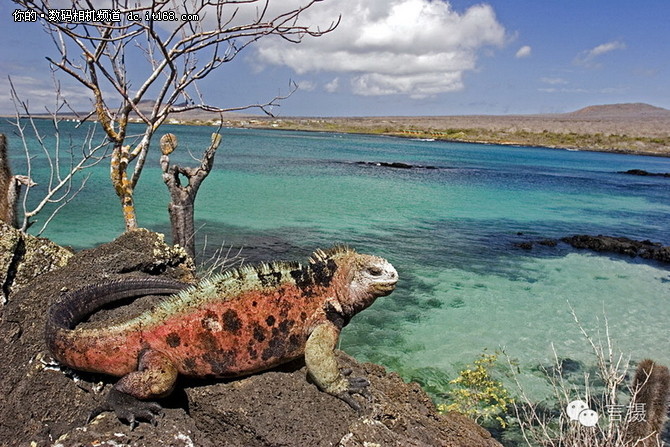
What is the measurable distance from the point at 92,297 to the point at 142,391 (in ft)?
2.64

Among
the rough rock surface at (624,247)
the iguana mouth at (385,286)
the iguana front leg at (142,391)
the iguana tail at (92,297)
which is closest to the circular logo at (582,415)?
the iguana mouth at (385,286)

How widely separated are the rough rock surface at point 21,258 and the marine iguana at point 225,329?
3.36ft

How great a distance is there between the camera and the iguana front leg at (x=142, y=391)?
237 centimetres

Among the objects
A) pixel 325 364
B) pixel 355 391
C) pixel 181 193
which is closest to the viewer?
pixel 325 364

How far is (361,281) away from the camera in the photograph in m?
2.93

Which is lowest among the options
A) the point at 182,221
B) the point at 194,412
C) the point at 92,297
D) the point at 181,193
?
the point at 194,412

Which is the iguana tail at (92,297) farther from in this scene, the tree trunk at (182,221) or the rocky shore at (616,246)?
the rocky shore at (616,246)

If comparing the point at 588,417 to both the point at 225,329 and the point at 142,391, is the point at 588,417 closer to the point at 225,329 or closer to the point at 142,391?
the point at 225,329

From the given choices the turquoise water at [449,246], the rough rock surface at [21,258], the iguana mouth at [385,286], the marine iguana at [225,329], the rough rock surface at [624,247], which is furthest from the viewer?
the rough rock surface at [624,247]

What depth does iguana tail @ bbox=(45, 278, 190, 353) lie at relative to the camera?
8.46 feet

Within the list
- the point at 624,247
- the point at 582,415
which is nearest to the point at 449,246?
the point at 624,247

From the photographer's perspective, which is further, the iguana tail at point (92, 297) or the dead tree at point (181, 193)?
the dead tree at point (181, 193)

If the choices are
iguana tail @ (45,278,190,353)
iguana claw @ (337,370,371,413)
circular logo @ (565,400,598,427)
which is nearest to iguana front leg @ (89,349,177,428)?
iguana tail @ (45,278,190,353)

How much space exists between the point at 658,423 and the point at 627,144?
87.3m
